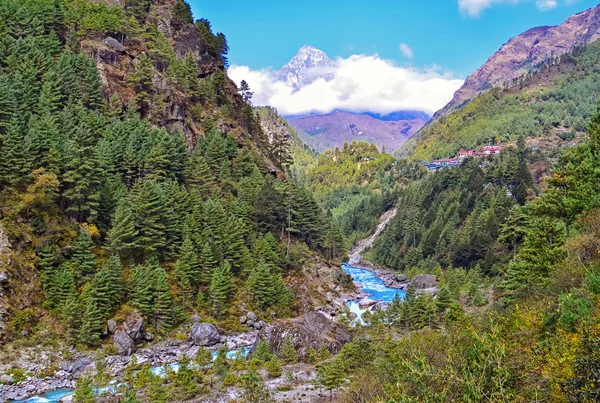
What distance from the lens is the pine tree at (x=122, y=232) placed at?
51750mm

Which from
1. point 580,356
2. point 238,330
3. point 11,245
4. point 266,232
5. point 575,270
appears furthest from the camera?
point 266,232

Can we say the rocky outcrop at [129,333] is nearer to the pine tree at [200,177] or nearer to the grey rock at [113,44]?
the pine tree at [200,177]

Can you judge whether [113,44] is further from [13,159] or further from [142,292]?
[142,292]

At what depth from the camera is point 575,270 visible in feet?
79.6

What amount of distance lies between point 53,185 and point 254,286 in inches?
1084

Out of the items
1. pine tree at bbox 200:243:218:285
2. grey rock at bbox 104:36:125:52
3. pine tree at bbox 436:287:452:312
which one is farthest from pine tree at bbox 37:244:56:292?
grey rock at bbox 104:36:125:52

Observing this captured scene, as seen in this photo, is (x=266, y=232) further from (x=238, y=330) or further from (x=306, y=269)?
(x=238, y=330)

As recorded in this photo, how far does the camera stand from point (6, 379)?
37.2 m

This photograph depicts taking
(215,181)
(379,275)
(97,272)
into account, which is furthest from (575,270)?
(379,275)

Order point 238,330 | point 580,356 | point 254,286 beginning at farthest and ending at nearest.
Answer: point 254,286 < point 238,330 < point 580,356

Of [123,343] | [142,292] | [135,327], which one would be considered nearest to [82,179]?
[142,292]

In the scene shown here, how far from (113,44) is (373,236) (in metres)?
105

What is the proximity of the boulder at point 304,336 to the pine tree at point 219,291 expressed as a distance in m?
9.86

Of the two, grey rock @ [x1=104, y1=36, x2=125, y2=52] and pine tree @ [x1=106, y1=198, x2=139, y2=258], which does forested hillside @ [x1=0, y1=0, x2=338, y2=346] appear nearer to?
pine tree @ [x1=106, y1=198, x2=139, y2=258]
